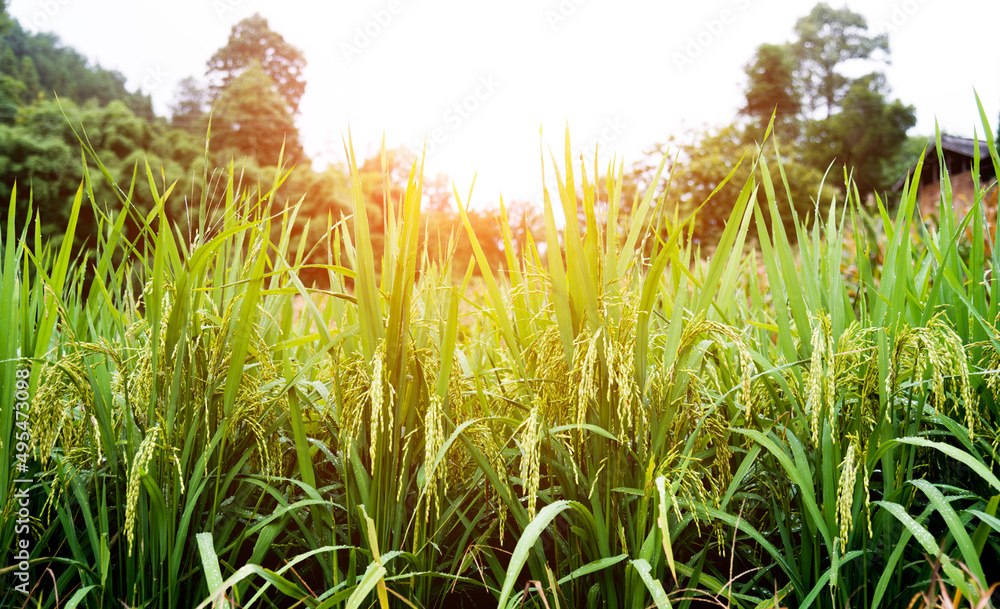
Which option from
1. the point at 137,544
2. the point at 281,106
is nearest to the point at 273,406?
the point at 137,544

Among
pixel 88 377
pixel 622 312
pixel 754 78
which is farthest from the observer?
pixel 754 78

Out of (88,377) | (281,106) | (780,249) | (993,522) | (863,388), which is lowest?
(993,522)

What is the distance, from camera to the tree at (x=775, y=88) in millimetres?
32781

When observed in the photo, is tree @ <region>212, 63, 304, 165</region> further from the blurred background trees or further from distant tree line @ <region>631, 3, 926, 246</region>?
distant tree line @ <region>631, 3, 926, 246</region>

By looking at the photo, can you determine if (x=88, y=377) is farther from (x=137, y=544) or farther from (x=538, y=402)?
(x=538, y=402)

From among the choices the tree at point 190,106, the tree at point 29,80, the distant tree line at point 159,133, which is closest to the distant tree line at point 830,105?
the distant tree line at point 159,133

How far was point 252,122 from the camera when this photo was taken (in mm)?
23812

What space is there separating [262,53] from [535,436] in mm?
35167

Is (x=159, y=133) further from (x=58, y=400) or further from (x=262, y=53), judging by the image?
(x=58, y=400)

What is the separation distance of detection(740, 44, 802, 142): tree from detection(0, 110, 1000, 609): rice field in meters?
36.6

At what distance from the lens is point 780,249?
1191 mm

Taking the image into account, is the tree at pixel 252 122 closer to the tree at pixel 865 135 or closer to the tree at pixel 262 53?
the tree at pixel 262 53

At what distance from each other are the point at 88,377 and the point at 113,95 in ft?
102

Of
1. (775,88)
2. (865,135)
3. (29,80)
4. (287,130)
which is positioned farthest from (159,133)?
(865,135)
